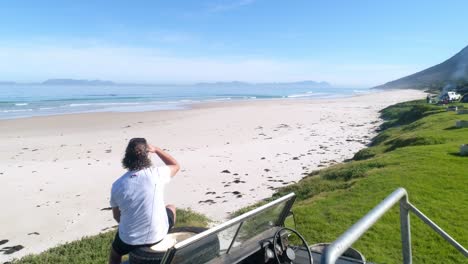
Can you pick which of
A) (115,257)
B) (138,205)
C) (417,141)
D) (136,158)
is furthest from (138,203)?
(417,141)

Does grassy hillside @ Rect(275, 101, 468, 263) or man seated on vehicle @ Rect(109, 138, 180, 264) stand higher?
man seated on vehicle @ Rect(109, 138, 180, 264)

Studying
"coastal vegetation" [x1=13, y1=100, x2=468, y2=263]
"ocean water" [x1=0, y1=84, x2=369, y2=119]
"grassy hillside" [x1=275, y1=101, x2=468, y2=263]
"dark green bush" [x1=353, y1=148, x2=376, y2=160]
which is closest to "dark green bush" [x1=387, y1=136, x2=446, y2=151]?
"grassy hillside" [x1=275, y1=101, x2=468, y2=263]

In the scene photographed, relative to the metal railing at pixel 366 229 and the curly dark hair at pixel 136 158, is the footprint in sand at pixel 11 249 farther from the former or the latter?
the metal railing at pixel 366 229

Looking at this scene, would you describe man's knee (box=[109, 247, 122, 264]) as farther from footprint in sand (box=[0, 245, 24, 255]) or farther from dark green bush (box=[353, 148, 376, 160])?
dark green bush (box=[353, 148, 376, 160])

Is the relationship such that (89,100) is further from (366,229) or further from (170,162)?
(366,229)

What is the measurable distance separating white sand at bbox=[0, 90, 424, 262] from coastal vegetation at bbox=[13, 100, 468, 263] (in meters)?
1.31

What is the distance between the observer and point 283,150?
1795cm

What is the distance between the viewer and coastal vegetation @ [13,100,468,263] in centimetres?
589

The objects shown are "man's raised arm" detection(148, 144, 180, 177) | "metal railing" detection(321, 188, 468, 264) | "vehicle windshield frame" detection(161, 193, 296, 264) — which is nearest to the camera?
"metal railing" detection(321, 188, 468, 264)

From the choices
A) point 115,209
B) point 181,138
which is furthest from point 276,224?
point 181,138

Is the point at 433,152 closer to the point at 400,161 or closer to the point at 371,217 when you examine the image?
the point at 400,161

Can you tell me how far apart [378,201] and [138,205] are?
526cm

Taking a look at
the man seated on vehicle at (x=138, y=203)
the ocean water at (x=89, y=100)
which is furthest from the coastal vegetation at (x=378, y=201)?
the ocean water at (x=89, y=100)

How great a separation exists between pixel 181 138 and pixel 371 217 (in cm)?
2043
